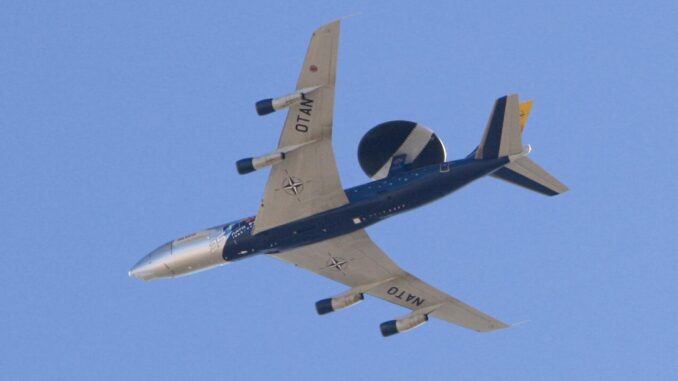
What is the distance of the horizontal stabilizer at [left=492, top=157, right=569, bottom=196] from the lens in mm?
79688

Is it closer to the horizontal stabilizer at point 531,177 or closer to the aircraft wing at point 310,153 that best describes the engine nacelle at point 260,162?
the aircraft wing at point 310,153

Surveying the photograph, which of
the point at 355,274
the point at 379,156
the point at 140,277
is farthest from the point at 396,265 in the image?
the point at 140,277

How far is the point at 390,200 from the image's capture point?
7944 cm

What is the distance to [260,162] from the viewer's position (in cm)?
7725

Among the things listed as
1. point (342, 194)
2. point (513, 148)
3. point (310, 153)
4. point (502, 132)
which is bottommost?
point (513, 148)

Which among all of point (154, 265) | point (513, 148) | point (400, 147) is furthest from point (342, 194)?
point (154, 265)

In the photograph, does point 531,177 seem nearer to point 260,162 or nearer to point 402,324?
point 402,324

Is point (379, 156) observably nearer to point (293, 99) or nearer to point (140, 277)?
point (293, 99)

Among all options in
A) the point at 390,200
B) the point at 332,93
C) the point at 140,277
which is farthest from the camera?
the point at 140,277

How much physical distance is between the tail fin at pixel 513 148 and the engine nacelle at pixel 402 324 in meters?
11.6

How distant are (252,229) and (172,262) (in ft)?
17.7

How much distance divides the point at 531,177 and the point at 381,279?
12.5 meters

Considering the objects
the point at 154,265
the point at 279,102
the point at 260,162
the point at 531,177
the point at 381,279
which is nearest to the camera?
the point at 279,102

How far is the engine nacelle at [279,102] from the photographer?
74.4 meters
